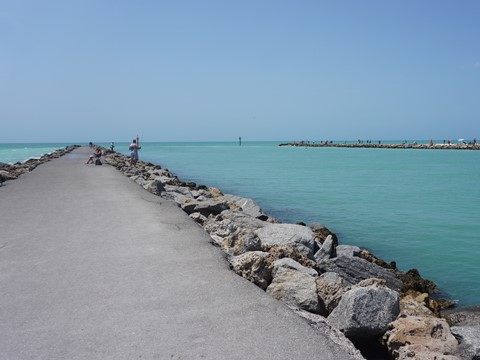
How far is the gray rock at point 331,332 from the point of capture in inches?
135

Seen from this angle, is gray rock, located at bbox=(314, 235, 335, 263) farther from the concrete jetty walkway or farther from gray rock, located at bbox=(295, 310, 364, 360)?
gray rock, located at bbox=(295, 310, 364, 360)

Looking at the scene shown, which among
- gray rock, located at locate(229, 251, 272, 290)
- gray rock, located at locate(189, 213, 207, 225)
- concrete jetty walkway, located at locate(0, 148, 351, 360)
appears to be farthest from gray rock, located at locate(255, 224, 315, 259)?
gray rock, located at locate(229, 251, 272, 290)

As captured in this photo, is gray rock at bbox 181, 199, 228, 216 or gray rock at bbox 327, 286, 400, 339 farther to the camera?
gray rock at bbox 181, 199, 228, 216

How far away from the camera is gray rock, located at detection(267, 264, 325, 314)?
14.5 feet

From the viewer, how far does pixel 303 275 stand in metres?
4.85

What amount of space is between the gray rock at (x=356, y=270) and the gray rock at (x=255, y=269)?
170cm

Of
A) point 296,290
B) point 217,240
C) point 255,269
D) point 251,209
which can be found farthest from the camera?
point 251,209

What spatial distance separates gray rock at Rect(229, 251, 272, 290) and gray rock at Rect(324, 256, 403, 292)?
1702mm

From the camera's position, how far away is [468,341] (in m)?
3.88

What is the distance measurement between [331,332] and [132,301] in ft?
5.91

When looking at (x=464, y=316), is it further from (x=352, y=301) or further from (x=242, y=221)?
(x=242, y=221)

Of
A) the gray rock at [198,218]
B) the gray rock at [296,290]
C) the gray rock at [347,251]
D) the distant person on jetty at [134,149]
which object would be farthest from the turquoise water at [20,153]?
the gray rock at [296,290]

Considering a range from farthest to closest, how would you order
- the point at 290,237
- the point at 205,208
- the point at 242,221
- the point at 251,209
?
the point at 251,209 → the point at 205,208 → the point at 242,221 → the point at 290,237

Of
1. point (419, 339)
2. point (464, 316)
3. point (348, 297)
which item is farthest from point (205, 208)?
point (419, 339)
